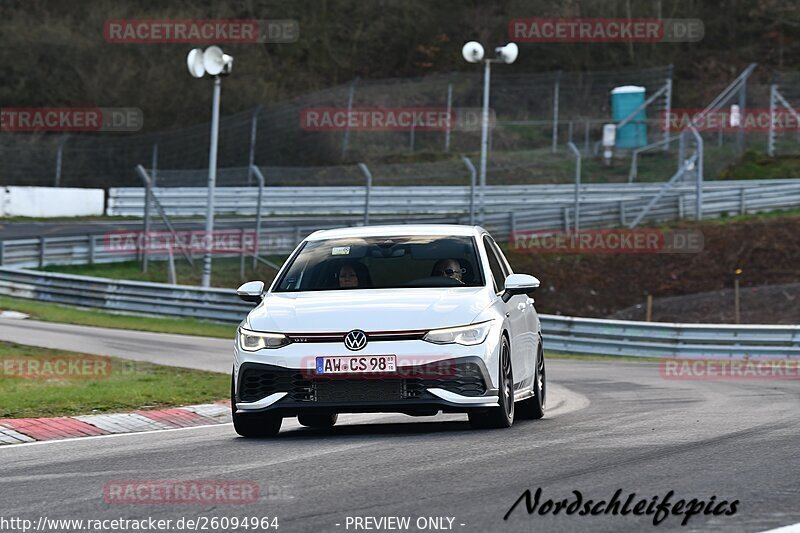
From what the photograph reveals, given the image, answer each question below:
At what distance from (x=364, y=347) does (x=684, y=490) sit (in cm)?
329

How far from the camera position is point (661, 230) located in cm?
3881

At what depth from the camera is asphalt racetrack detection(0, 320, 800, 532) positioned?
6.61 m

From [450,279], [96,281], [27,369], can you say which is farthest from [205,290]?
[450,279]

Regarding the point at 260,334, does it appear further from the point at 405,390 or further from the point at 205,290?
the point at 205,290

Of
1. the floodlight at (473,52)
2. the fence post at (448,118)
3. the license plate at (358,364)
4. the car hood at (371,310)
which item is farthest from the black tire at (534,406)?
the fence post at (448,118)

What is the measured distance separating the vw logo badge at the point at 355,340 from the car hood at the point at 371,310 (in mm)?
51

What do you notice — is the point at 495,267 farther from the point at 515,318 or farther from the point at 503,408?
the point at 503,408

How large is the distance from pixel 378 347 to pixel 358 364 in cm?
18

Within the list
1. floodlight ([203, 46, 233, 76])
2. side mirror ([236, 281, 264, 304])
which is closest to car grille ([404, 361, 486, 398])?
side mirror ([236, 281, 264, 304])

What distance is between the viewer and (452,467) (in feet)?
26.8

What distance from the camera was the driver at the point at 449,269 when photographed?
11250 millimetres

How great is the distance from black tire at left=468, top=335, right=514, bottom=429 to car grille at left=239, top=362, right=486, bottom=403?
0.28m

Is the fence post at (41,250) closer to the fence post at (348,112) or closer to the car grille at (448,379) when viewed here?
the fence post at (348,112)

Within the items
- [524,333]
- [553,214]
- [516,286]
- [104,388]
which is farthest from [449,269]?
[553,214]
